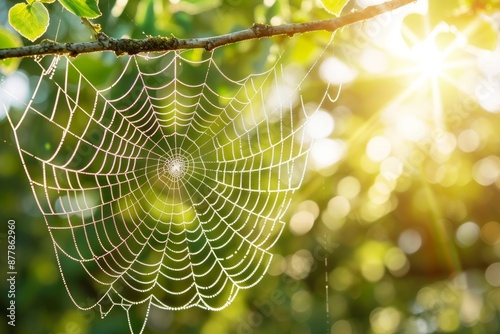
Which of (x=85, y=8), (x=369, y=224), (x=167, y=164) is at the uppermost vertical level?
(x=369, y=224)

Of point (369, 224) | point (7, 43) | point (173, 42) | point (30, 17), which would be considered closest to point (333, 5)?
point (173, 42)

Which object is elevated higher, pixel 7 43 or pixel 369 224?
pixel 369 224

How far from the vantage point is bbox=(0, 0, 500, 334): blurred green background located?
25.7 ft

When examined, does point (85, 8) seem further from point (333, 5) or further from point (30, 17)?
point (333, 5)

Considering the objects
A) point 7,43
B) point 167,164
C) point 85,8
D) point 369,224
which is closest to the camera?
point 85,8

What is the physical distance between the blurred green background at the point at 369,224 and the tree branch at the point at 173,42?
2.76 m

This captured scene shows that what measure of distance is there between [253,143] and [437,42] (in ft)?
15.1

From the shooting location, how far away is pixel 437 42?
4.59ft

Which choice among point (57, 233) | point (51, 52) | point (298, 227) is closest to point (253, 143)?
point (57, 233)

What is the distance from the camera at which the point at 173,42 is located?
138 cm

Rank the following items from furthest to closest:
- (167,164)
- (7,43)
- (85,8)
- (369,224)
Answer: (369,224), (167,164), (7,43), (85,8)

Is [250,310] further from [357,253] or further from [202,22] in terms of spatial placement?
[202,22]

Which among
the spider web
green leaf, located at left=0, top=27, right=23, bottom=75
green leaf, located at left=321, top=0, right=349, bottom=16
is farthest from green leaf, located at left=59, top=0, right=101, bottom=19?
the spider web

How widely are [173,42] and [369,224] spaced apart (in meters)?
10.0
